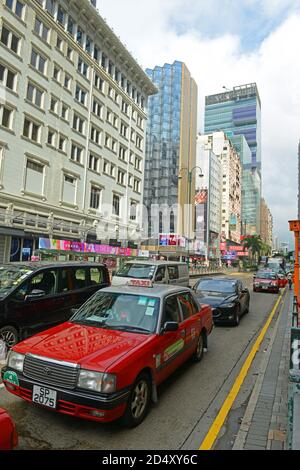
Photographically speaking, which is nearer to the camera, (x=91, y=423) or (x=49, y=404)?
(x=49, y=404)

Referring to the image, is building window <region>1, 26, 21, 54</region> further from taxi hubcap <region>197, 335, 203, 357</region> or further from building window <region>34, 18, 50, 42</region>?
taxi hubcap <region>197, 335, 203, 357</region>

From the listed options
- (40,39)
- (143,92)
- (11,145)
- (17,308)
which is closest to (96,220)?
(11,145)

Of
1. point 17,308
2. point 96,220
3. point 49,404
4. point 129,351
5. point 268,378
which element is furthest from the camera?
point 96,220

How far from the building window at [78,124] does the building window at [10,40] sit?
8.26 meters

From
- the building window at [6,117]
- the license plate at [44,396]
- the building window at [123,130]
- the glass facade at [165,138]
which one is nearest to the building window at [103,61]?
the building window at [123,130]

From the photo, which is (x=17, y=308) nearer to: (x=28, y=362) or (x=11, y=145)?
(x=28, y=362)

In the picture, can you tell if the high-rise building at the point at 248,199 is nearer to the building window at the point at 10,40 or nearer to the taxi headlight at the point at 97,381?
the building window at the point at 10,40

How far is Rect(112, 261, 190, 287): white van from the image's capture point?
12.6 meters

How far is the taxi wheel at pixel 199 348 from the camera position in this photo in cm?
667

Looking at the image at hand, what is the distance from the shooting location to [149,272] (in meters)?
12.6

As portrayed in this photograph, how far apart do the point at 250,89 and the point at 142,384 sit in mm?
187219

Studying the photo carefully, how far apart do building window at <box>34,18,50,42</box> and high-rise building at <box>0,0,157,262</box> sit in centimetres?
11

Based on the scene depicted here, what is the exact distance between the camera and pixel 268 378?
5918 millimetres
